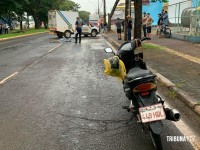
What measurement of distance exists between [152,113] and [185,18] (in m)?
19.0

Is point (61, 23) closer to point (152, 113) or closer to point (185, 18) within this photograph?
point (185, 18)

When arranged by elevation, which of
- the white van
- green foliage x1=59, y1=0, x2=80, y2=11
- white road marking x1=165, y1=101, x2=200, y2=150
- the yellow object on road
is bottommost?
white road marking x1=165, y1=101, x2=200, y2=150

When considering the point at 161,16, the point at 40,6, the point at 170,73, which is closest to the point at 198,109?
the point at 170,73

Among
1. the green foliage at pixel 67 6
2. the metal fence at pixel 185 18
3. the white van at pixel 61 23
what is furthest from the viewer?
the green foliage at pixel 67 6

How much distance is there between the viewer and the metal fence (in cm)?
1973

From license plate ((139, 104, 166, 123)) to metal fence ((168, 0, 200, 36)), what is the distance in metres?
16.0

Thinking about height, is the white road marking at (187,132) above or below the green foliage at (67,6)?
below

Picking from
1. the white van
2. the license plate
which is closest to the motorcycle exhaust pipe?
the license plate

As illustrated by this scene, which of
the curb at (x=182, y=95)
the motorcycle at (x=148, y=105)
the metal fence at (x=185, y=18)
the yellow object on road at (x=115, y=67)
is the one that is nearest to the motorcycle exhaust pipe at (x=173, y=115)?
the motorcycle at (x=148, y=105)

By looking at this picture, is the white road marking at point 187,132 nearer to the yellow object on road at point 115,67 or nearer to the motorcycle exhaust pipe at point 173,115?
the motorcycle exhaust pipe at point 173,115

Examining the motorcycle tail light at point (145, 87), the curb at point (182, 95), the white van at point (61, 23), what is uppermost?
the white van at point (61, 23)

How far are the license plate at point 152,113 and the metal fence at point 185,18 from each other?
52.4 ft

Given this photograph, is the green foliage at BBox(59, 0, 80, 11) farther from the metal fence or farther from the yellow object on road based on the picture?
the yellow object on road

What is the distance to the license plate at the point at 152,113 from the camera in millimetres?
4211
